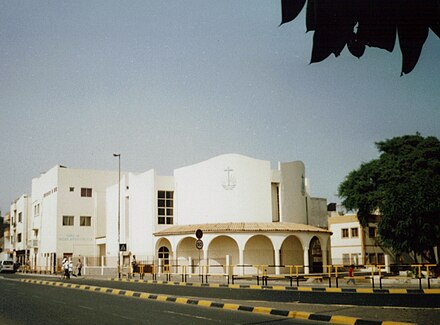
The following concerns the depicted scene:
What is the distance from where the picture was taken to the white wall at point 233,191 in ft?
140

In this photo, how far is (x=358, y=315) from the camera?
13.5m

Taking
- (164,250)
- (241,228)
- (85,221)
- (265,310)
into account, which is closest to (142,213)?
(164,250)

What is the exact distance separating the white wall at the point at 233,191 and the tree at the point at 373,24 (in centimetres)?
4025

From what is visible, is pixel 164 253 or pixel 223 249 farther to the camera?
pixel 164 253

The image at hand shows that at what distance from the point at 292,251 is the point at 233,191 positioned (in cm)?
717

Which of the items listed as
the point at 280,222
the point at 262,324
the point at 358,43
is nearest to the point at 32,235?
the point at 280,222

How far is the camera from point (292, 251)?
4403 centimetres

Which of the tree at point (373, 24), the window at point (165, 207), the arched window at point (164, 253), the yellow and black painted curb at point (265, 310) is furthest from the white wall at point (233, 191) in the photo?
the tree at point (373, 24)

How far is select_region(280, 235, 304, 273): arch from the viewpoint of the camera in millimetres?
43469

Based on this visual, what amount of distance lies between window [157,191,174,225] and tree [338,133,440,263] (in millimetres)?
17693

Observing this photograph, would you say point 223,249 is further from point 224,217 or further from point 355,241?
point 355,241

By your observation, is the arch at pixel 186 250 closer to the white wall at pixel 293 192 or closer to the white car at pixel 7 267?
the white wall at pixel 293 192

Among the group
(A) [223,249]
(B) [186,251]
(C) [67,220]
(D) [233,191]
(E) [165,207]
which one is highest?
(D) [233,191]

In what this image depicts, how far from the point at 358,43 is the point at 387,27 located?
14cm
